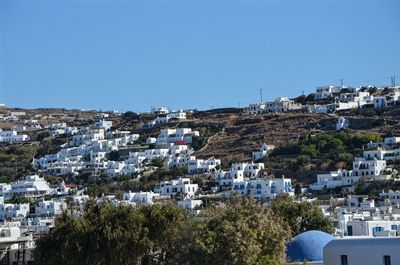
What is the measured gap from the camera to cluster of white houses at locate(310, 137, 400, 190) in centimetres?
11156

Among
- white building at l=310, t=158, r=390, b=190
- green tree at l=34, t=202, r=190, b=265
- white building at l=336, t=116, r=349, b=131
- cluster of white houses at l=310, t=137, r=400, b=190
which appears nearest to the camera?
green tree at l=34, t=202, r=190, b=265

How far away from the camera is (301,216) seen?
54.9 m

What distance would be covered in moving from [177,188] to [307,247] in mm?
75108

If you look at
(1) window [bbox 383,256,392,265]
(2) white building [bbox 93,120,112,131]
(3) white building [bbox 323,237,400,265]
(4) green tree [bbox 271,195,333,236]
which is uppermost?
(2) white building [bbox 93,120,112,131]

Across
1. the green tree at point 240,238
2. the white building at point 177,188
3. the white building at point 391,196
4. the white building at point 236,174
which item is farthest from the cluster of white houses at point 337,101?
the green tree at point 240,238

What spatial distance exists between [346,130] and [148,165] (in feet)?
71.4

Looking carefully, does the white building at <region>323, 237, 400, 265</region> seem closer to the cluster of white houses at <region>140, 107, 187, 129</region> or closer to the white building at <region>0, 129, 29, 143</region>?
the cluster of white houses at <region>140, 107, 187, 129</region>

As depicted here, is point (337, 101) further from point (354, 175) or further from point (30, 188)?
point (30, 188)

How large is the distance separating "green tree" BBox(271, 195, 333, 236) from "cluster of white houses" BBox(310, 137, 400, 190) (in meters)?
54.9

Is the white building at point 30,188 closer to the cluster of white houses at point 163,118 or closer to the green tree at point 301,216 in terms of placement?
the cluster of white houses at point 163,118

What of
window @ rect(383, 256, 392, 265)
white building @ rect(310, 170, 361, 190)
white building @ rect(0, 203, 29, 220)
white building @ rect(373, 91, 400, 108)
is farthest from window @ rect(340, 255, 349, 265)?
white building @ rect(373, 91, 400, 108)

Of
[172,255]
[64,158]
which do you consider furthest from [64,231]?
[64,158]

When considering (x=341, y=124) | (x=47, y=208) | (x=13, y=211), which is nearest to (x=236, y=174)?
(x=47, y=208)

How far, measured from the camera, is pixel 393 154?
118000mm
